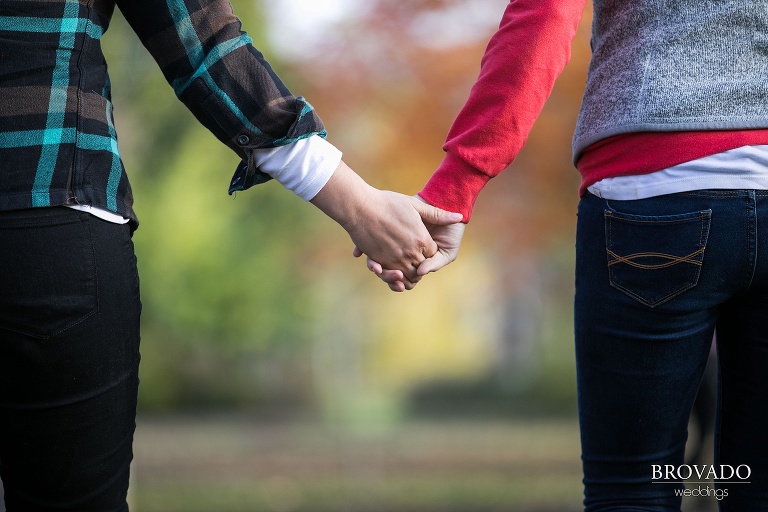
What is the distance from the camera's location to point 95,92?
134cm

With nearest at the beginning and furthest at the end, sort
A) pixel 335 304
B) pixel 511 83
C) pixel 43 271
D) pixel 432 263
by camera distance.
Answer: pixel 43 271, pixel 511 83, pixel 432 263, pixel 335 304

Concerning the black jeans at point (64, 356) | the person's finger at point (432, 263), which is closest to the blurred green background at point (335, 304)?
the person's finger at point (432, 263)

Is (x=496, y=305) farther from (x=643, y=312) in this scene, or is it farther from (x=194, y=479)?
(x=643, y=312)

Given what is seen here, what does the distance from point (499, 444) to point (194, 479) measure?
380 cm

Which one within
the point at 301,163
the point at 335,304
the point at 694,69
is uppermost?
the point at 335,304

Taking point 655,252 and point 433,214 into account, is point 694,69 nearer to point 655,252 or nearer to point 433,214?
point 655,252

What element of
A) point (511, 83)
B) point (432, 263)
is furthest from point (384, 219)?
point (511, 83)

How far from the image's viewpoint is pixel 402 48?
840 cm

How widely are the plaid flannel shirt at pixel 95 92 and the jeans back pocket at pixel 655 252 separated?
0.60m

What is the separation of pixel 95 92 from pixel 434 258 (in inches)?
37.0

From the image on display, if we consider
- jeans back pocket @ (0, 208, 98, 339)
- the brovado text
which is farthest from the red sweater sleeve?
jeans back pocket @ (0, 208, 98, 339)

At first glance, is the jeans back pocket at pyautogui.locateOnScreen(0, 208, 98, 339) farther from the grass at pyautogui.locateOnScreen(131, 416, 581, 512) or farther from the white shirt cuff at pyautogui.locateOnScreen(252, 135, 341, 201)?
the grass at pyautogui.locateOnScreen(131, 416, 581, 512)

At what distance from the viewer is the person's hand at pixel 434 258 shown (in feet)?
6.45

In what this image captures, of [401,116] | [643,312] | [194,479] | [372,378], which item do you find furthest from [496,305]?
[643,312]
